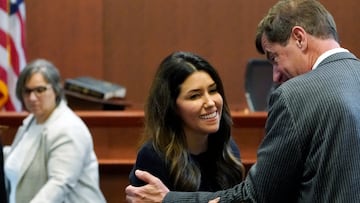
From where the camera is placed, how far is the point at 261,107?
5.85 metres

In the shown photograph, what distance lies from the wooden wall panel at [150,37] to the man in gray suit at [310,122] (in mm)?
4654

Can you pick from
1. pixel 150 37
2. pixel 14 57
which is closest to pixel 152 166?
pixel 14 57

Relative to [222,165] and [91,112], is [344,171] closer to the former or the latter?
[222,165]

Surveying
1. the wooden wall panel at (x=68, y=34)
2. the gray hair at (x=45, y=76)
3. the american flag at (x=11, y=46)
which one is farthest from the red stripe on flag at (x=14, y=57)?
the gray hair at (x=45, y=76)

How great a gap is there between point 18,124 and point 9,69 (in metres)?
0.84

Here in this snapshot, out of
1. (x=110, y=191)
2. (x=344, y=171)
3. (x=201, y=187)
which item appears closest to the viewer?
(x=344, y=171)

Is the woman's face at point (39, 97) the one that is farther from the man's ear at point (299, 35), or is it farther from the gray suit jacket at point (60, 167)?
the man's ear at point (299, 35)

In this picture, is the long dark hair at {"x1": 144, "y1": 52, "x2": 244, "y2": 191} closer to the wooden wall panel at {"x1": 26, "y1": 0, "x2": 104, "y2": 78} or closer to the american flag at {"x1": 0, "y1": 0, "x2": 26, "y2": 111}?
the american flag at {"x1": 0, "y1": 0, "x2": 26, "y2": 111}

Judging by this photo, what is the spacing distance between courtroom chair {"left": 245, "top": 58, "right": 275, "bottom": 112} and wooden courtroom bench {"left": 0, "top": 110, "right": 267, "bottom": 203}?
97cm

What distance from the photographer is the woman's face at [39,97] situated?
3926 mm

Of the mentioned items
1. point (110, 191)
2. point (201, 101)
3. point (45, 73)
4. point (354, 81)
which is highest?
point (354, 81)

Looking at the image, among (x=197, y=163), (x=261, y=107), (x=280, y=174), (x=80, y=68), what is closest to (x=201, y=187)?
(x=197, y=163)

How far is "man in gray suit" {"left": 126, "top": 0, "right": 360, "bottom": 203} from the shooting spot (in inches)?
73.0

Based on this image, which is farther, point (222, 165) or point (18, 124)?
point (18, 124)
